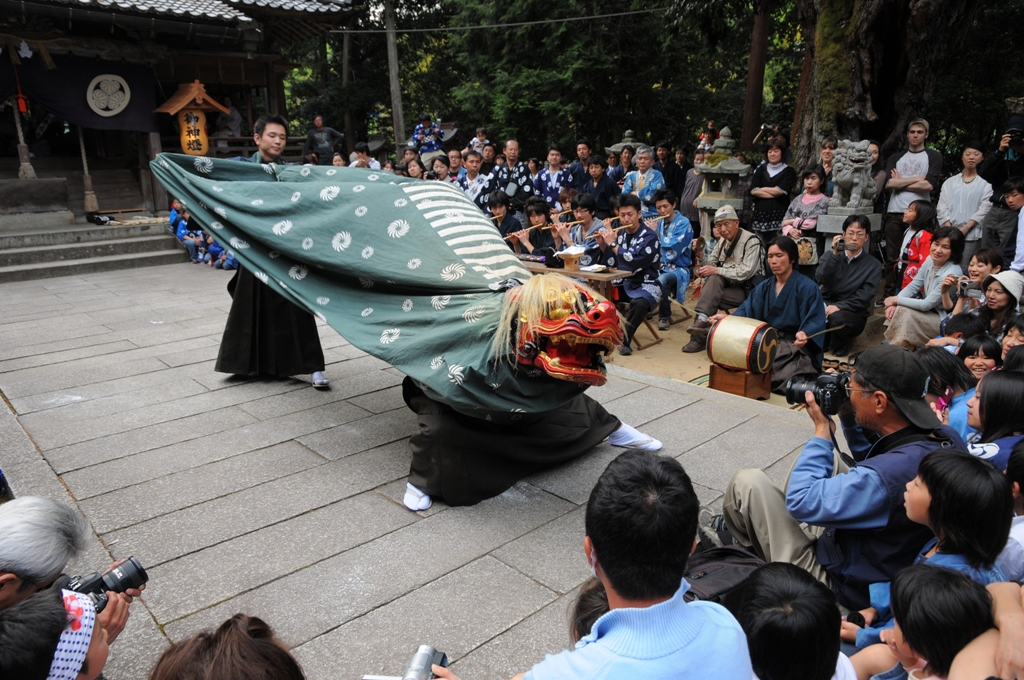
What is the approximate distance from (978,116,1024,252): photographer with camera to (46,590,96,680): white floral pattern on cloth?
288 inches

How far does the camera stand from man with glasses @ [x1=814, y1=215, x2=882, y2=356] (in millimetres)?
6320

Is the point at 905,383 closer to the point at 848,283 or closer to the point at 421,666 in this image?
the point at 421,666

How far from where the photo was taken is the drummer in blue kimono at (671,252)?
292 inches

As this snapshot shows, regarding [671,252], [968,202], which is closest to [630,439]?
[671,252]

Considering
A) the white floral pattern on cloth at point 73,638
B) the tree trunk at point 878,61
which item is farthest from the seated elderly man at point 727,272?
the white floral pattern on cloth at point 73,638

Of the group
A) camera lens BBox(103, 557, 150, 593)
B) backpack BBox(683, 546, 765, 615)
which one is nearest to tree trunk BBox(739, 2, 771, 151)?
backpack BBox(683, 546, 765, 615)

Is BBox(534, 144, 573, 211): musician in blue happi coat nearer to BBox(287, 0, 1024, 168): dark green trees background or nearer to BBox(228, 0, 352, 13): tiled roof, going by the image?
BBox(287, 0, 1024, 168): dark green trees background

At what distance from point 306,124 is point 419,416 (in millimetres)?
21708

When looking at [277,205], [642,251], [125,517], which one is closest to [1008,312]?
[642,251]

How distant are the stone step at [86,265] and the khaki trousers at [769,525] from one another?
10.5 m

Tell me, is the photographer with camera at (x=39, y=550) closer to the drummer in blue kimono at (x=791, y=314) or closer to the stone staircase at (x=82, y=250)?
the drummer in blue kimono at (x=791, y=314)

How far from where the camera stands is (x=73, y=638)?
1.72m

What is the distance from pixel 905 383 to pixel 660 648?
1553mm

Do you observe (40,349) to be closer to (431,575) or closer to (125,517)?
(125,517)
